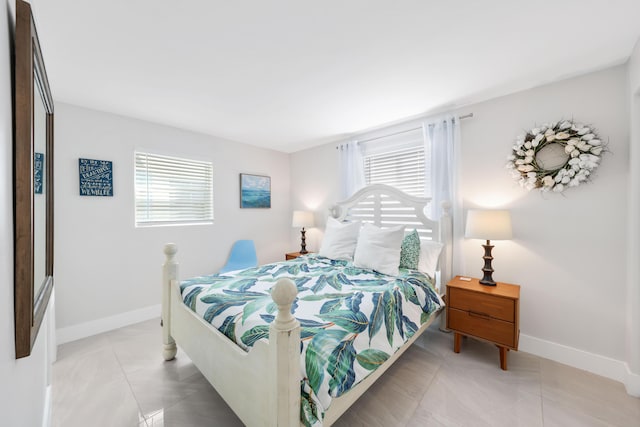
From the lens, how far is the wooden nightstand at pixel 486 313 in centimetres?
204

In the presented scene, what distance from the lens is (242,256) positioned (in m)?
3.88

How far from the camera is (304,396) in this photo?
1.18 meters

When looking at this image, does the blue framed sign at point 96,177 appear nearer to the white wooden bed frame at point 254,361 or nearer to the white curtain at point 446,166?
the white wooden bed frame at point 254,361

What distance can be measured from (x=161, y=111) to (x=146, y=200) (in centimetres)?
108

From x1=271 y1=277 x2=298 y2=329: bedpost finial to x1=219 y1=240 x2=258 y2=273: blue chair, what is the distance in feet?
9.34

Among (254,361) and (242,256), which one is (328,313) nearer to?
(254,361)

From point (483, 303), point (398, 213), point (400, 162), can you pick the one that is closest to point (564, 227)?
point (483, 303)

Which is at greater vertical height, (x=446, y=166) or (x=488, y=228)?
(x=446, y=166)

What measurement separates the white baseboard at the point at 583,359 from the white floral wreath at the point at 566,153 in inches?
53.7

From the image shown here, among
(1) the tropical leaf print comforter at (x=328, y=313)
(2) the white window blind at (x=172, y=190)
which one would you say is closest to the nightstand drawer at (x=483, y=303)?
(1) the tropical leaf print comforter at (x=328, y=313)

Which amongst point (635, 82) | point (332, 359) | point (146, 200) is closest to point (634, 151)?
point (635, 82)

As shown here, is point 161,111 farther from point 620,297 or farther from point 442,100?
point 620,297

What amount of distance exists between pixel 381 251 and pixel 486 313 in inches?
39.2

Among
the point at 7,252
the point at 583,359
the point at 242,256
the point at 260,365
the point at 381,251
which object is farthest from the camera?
the point at 242,256
